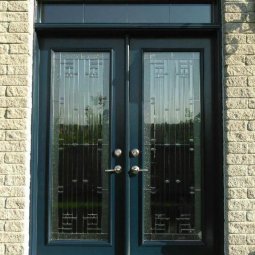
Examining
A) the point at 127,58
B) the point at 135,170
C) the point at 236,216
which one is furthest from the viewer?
the point at 127,58

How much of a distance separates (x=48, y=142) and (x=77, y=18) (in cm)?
124

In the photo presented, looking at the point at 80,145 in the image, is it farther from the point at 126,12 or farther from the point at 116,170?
the point at 126,12

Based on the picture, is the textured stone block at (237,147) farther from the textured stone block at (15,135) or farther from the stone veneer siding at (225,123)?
the textured stone block at (15,135)

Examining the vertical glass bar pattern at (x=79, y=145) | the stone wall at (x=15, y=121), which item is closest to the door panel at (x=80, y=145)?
the vertical glass bar pattern at (x=79, y=145)

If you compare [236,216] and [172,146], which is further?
[172,146]

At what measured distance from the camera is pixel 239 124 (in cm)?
407

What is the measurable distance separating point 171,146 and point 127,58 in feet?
3.15

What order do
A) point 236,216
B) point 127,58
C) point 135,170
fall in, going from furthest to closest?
point 127,58 < point 135,170 < point 236,216

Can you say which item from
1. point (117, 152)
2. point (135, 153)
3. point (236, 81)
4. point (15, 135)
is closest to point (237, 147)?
point (236, 81)

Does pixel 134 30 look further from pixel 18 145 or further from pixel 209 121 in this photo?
pixel 18 145

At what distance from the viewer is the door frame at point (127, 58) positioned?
420 cm

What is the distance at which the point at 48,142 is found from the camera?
4332 mm

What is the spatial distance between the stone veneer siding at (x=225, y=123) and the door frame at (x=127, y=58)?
116 mm

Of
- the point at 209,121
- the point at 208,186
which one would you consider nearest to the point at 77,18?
the point at 209,121
